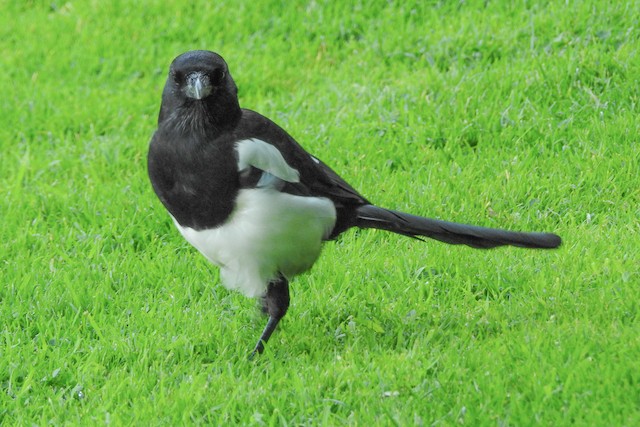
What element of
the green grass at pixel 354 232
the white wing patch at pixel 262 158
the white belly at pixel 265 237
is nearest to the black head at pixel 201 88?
the white wing patch at pixel 262 158

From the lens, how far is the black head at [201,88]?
10.9 ft

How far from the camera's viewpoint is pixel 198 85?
3.29 m

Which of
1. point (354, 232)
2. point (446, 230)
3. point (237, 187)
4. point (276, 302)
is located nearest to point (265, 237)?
point (237, 187)

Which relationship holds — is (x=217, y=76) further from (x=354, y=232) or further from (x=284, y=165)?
(x=354, y=232)

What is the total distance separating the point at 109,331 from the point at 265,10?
3186mm

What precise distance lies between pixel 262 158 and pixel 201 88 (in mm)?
298

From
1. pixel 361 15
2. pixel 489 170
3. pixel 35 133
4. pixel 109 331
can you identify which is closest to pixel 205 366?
pixel 109 331

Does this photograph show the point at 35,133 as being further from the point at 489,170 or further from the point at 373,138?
the point at 489,170

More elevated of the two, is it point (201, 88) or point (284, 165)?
point (201, 88)

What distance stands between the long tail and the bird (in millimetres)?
11

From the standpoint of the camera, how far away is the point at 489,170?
460 centimetres

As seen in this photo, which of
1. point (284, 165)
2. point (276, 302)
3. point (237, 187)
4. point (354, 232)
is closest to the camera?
point (237, 187)

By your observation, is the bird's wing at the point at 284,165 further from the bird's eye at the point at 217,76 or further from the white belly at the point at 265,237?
the bird's eye at the point at 217,76

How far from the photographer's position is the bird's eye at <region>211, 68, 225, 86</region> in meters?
3.34
